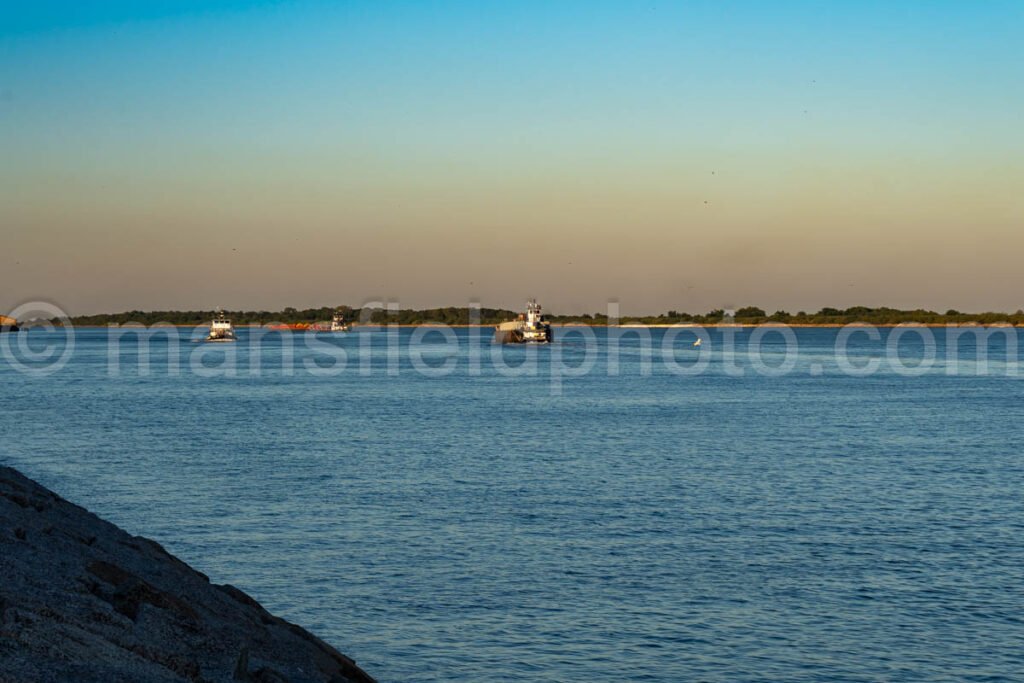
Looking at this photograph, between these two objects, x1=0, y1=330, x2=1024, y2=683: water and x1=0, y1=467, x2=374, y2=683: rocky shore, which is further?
x1=0, y1=330, x2=1024, y2=683: water

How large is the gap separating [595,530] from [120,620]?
1507cm

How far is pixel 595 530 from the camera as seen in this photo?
26.5m

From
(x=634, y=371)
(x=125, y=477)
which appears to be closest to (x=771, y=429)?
(x=125, y=477)

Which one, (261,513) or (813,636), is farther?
(261,513)

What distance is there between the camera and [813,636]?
1795 centimetres

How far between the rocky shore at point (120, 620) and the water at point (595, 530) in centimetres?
199

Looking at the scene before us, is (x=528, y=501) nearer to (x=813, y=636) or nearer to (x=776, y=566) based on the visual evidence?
(x=776, y=566)

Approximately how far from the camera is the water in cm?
1750

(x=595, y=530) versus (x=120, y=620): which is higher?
(x=120, y=620)

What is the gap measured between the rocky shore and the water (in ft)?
6.52

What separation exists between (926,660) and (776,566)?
582 cm

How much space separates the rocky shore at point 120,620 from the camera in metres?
10.7

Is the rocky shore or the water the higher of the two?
the rocky shore

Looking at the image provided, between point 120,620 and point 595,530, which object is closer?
point 120,620
